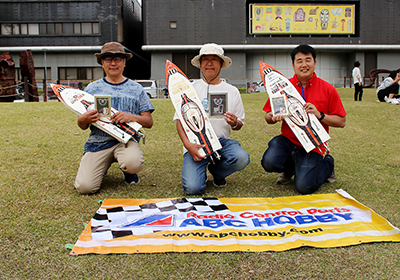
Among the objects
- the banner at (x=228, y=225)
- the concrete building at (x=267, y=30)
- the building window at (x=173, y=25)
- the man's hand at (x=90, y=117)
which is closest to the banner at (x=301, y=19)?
the concrete building at (x=267, y=30)

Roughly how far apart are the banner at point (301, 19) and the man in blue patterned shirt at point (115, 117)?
2380 centimetres

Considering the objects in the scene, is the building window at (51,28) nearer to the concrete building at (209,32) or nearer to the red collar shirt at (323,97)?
the concrete building at (209,32)

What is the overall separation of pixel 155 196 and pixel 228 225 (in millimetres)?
956

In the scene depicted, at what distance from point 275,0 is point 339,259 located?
86.9ft

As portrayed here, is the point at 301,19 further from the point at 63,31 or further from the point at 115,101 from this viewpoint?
the point at 115,101

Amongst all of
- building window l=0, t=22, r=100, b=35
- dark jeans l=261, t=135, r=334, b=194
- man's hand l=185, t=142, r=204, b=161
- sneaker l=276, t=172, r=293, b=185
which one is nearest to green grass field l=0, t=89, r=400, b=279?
sneaker l=276, t=172, r=293, b=185

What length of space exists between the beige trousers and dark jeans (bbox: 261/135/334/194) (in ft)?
4.29

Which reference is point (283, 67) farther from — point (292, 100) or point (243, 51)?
point (292, 100)

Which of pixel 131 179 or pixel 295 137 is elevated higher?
pixel 295 137

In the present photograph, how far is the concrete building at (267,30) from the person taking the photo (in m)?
24.4

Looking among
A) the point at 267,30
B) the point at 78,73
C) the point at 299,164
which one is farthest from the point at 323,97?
the point at 78,73

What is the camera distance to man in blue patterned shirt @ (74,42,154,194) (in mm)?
3229

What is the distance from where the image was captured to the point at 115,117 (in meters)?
3.18

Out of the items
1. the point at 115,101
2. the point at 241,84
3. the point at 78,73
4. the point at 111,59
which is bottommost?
the point at 115,101
